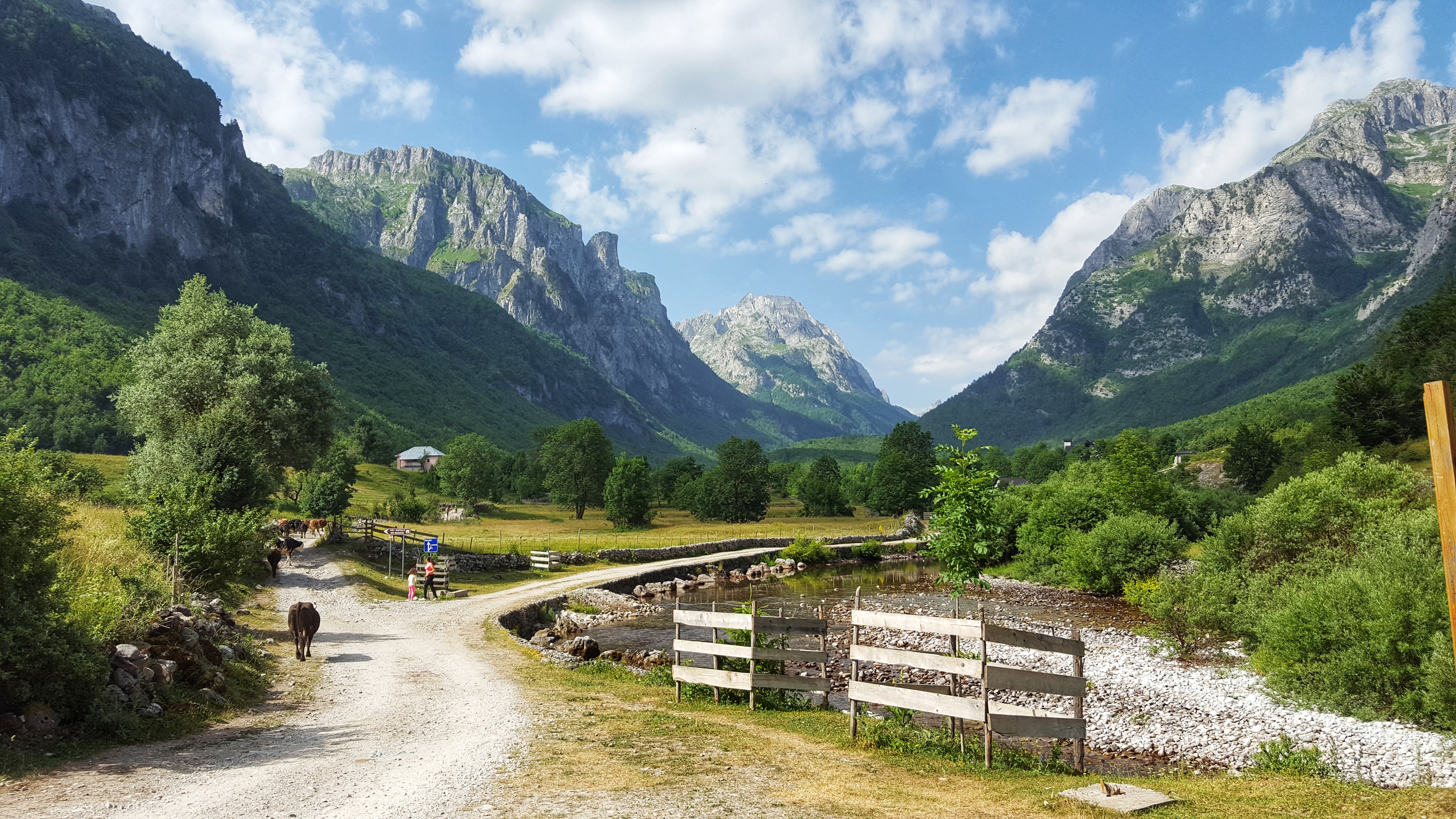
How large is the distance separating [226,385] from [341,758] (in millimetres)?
32752

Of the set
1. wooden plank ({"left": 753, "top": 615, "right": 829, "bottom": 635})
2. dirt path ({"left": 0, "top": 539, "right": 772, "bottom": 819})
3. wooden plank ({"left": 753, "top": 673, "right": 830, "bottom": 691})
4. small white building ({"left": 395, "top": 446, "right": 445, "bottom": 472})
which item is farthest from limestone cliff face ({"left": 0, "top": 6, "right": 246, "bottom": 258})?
wooden plank ({"left": 753, "top": 673, "right": 830, "bottom": 691})

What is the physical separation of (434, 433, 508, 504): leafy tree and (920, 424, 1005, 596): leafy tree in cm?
8924

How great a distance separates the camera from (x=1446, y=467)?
17.8ft

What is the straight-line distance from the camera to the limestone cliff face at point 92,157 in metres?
162

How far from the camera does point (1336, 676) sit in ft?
51.2

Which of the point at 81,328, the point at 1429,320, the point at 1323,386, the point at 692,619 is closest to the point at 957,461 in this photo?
the point at 692,619

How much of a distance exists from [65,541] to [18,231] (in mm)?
199824

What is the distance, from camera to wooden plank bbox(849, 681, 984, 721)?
9.73 meters

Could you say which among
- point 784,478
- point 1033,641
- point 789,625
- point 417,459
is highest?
point 417,459

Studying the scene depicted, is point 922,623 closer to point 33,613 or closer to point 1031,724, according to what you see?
point 1031,724

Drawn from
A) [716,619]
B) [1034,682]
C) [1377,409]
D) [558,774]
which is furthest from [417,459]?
[1034,682]

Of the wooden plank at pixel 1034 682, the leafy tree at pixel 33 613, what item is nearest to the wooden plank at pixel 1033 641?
the wooden plank at pixel 1034 682

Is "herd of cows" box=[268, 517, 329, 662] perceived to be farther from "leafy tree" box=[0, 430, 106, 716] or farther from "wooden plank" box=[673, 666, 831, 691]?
"wooden plank" box=[673, 666, 831, 691]

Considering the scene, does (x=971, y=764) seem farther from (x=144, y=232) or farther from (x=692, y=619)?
(x=144, y=232)
